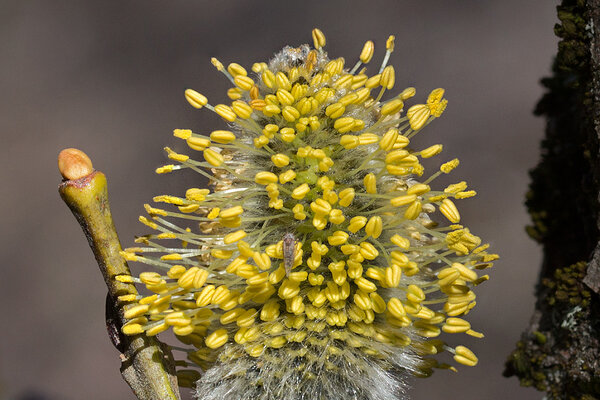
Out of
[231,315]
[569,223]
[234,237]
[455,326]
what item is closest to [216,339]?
[231,315]

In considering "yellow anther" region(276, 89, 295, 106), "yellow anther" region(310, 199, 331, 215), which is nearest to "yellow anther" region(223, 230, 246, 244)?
"yellow anther" region(310, 199, 331, 215)

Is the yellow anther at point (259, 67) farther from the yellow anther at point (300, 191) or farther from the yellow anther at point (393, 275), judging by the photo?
the yellow anther at point (393, 275)

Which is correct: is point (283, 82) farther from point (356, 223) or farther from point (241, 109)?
point (356, 223)

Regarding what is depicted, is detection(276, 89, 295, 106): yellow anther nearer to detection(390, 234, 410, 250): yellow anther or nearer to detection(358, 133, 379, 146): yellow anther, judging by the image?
detection(358, 133, 379, 146): yellow anther

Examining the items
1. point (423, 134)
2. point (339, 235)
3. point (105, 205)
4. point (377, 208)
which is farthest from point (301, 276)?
point (423, 134)

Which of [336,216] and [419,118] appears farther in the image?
[419,118]

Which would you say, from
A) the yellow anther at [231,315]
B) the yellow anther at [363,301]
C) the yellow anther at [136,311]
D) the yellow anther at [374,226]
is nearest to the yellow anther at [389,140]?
the yellow anther at [374,226]

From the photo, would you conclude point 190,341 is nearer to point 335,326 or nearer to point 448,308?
point 335,326
